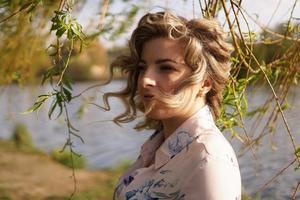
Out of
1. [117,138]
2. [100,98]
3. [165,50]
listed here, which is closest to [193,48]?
[165,50]

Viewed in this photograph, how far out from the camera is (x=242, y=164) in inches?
143

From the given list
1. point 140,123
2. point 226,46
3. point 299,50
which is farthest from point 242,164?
point 226,46

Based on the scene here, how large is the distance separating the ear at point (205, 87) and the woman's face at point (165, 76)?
0.8 inches

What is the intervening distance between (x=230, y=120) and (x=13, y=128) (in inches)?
311

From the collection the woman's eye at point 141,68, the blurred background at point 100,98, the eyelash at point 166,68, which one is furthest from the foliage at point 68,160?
the eyelash at point 166,68

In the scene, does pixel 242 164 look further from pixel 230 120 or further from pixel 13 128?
pixel 13 128

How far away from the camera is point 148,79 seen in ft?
3.93

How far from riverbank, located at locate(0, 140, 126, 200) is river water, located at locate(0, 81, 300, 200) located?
14.0 inches

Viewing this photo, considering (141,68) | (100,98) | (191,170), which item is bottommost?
(100,98)

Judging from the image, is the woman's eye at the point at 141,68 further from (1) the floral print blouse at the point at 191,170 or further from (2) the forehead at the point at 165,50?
(1) the floral print blouse at the point at 191,170

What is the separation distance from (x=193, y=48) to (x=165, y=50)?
61mm

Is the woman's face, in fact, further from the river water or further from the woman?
the river water

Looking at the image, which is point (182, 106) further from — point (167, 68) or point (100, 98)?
point (100, 98)

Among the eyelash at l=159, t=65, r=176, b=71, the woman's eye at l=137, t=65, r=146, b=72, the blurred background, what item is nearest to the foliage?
the blurred background
